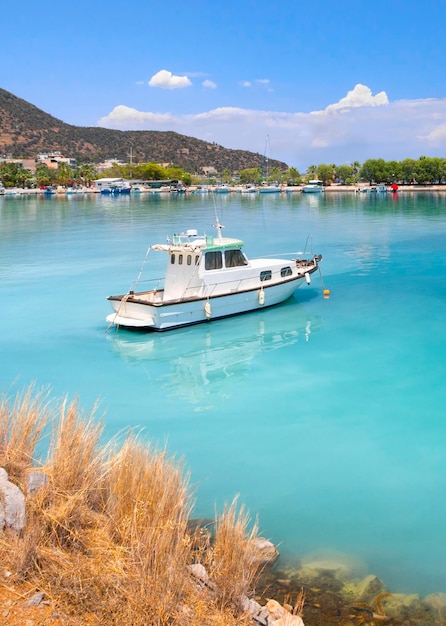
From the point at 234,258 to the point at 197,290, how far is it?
2125mm

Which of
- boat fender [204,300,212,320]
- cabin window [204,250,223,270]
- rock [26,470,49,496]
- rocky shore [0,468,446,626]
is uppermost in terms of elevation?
cabin window [204,250,223,270]

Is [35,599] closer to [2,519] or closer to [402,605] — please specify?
[2,519]

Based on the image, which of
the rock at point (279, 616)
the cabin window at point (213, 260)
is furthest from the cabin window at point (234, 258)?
the rock at point (279, 616)

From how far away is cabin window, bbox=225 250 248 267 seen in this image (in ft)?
73.7

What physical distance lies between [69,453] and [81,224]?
217ft

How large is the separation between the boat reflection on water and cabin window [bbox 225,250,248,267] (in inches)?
87.7

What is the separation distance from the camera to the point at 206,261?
2178 centimetres

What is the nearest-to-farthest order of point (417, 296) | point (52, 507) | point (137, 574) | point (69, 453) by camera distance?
point (137, 574) → point (52, 507) → point (69, 453) → point (417, 296)

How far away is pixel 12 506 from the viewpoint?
20.4 feet

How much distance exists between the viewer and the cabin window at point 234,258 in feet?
73.7

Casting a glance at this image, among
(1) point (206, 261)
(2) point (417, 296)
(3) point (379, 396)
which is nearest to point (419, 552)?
(3) point (379, 396)

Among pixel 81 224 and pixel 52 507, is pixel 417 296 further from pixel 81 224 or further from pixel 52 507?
pixel 81 224

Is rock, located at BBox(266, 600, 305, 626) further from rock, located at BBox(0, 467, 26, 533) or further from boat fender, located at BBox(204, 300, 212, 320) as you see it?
boat fender, located at BBox(204, 300, 212, 320)

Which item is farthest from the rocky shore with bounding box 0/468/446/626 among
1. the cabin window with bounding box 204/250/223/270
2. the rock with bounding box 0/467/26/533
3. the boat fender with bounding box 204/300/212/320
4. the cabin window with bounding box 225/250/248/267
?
the cabin window with bounding box 225/250/248/267
